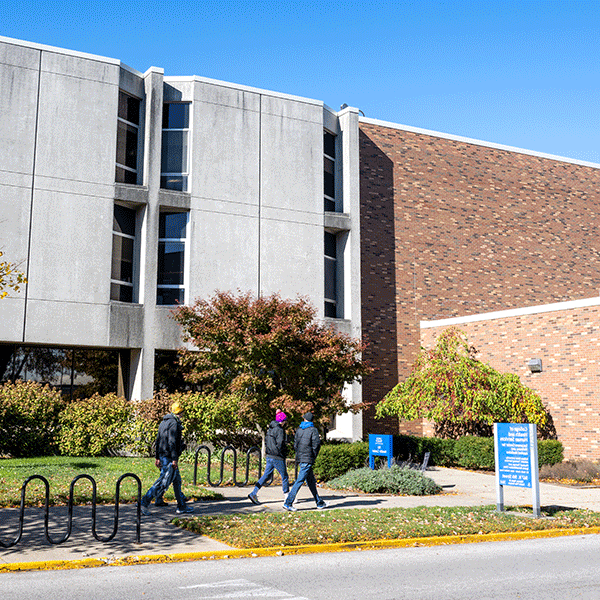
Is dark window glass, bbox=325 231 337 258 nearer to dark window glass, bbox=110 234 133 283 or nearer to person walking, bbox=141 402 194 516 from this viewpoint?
dark window glass, bbox=110 234 133 283

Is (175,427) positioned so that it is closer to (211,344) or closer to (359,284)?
(211,344)

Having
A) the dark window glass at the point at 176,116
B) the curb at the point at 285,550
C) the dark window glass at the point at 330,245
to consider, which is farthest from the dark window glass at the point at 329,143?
the curb at the point at 285,550

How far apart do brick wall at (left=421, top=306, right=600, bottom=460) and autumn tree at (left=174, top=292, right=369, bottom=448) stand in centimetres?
675

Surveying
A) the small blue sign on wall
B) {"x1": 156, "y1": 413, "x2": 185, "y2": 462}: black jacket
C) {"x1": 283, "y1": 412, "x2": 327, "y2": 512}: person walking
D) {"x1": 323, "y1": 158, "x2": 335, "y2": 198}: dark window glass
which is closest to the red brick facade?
{"x1": 323, "y1": 158, "x2": 335, "y2": 198}: dark window glass

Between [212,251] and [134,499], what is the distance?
10.9 m

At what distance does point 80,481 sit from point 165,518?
4205 mm

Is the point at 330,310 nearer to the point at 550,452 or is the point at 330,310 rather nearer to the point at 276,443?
the point at 550,452

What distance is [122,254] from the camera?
881 inches

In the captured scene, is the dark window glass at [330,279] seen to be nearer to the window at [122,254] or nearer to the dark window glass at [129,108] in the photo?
the window at [122,254]

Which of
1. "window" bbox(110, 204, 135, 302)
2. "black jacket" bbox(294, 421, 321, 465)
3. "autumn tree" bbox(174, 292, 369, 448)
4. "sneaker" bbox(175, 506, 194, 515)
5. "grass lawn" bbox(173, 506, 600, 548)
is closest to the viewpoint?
"grass lawn" bbox(173, 506, 600, 548)

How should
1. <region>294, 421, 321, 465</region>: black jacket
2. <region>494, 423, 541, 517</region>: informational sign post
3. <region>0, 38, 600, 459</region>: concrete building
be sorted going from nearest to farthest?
<region>494, 423, 541, 517</region>: informational sign post → <region>294, 421, 321, 465</region>: black jacket → <region>0, 38, 600, 459</region>: concrete building

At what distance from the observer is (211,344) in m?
19.5

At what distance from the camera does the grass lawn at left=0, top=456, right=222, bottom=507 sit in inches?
516

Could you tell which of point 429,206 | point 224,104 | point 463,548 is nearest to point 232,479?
point 463,548
